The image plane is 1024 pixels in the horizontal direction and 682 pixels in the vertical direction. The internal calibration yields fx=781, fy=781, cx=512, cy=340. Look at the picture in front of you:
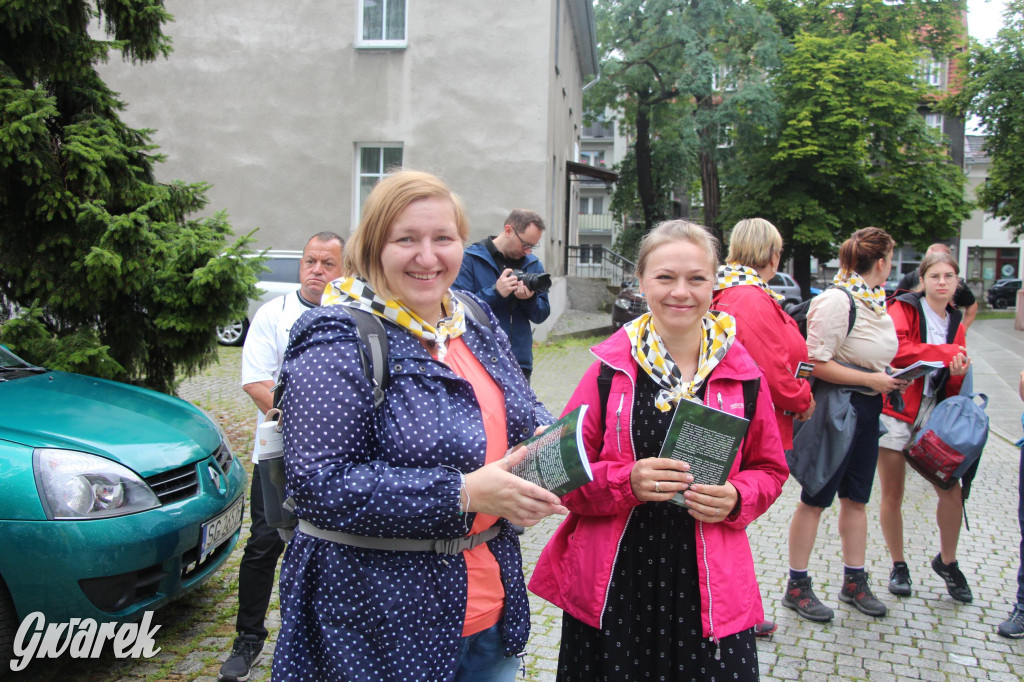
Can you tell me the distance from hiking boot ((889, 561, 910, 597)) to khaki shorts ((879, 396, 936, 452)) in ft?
2.30

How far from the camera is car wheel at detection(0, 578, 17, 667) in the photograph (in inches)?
122

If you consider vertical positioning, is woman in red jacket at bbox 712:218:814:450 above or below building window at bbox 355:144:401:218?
below

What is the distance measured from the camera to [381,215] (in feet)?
6.21

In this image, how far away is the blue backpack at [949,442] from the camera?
13.8 ft

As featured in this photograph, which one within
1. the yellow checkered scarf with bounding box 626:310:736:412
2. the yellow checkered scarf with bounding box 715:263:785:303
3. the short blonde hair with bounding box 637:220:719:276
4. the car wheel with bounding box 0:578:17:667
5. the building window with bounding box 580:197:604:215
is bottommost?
the car wheel with bounding box 0:578:17:667

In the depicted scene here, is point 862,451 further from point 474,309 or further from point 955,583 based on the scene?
point 474,309

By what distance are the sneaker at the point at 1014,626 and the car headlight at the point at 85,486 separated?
4.21m

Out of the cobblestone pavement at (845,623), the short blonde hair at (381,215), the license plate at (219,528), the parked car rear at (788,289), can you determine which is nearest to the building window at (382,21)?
the cobblestone pavement at (845,623)

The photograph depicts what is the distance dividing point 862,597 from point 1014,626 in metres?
0.72

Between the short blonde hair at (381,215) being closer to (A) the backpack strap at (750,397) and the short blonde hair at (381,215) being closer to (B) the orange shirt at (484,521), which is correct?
(B) the orange shirt at (484,521)

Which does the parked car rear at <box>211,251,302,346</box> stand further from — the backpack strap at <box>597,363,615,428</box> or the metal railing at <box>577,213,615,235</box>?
the metal railing at <box>577,213,615,235</box>

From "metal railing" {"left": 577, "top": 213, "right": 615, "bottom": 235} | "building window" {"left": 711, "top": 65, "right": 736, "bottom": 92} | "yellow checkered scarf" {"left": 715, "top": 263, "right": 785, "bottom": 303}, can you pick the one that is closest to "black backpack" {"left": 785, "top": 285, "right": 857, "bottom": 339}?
"yellow checkered scarf" {"left": 715, "top": 263, "right": 785, "bottom": 303}

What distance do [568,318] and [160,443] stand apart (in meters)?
16.5

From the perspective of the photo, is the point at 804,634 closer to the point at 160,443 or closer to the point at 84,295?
the point at 160,443
